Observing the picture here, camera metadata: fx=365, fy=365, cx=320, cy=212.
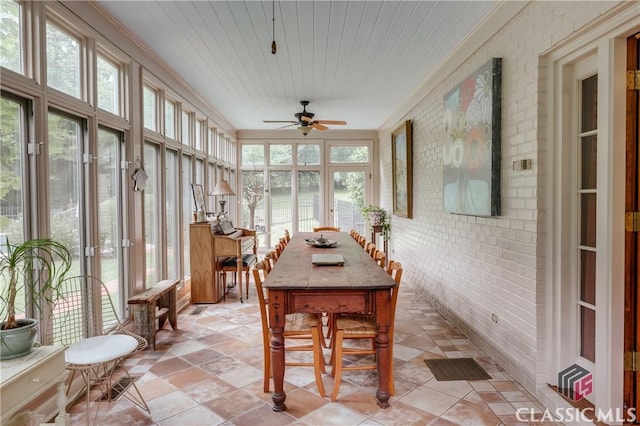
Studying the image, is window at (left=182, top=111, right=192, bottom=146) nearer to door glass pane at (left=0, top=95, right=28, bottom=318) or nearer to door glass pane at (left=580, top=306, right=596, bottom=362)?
door glass pane at (left=0, top=95, right=28, bottom=318)

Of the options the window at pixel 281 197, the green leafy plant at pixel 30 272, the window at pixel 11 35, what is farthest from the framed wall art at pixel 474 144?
the window at pixel 281 197

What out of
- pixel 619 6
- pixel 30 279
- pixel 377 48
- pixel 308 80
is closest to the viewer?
pixel 619 6

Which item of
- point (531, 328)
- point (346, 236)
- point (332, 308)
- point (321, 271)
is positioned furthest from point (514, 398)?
point (346, 236)

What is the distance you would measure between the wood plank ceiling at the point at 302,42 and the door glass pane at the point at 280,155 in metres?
2.71

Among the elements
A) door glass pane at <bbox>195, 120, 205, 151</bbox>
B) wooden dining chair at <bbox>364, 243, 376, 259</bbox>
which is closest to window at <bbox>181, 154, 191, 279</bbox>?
door glass pane at <bbox>195, 120, 205, 151</bbox>

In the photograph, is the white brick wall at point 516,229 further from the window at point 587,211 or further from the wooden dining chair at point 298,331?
the wooden dining chair at point 298,331

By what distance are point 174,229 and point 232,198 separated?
3160 millimetres

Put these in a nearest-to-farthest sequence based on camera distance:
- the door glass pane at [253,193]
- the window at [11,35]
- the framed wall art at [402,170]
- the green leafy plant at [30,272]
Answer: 1. the green leafy plant at [30,272]
2. the window at [11,35]
3. the framed wall art at [402,170]
4. the door glass pane at [253,193]

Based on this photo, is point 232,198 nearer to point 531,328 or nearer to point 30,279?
point 30,279

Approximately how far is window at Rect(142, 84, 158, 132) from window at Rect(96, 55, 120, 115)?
21.6 inches

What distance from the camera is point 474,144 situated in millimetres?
3299

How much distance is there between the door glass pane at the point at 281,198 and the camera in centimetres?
843

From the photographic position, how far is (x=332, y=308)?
7.96 feet

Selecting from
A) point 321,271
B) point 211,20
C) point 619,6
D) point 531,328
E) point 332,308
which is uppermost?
point 211,20
